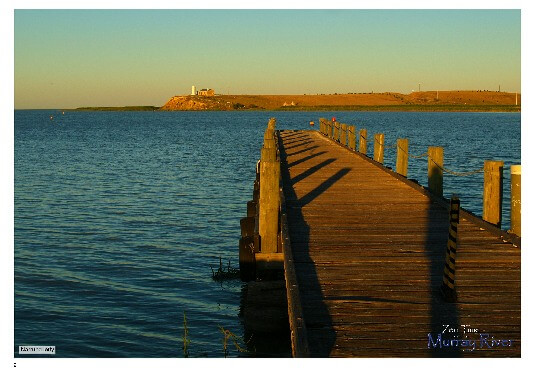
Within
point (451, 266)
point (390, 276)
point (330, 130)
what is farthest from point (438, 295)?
point (330, 130)

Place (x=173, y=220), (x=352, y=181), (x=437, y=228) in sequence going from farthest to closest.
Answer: (x=173, y=220)
(x=352, y=181)
(x=437, y=228)

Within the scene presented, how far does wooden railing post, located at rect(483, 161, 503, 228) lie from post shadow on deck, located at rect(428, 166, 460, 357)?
0.73m

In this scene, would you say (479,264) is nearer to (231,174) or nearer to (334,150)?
(334,150)

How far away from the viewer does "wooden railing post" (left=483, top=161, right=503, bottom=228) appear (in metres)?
13.4

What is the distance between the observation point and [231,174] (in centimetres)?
3853

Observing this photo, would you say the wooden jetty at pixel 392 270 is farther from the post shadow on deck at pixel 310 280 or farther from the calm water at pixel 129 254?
the calm water at pixel 129 254

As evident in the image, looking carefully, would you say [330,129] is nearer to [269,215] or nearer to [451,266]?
[269,215]

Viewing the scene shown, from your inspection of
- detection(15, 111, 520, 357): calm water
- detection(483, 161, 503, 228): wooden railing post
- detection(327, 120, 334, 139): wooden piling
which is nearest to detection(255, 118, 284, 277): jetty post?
detection(15, 111, 520, 357): calm water

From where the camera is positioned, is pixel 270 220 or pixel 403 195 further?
pixel 403 195

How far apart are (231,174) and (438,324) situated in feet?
102

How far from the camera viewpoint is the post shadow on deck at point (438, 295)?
7.19 meters

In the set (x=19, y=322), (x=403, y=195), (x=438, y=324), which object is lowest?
(x=19, y=322)
